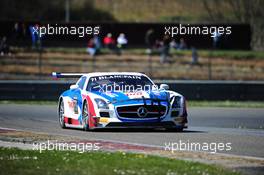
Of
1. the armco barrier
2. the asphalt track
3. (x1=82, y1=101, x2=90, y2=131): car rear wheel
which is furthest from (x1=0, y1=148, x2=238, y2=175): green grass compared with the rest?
the armco barrier

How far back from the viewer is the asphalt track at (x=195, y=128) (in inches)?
586

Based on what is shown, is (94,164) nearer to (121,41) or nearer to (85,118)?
(85,118)

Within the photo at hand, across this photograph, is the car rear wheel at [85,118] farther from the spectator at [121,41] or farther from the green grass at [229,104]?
the spectator at [121,41]

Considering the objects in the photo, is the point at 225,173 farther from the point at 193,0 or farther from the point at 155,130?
the point at 193,0

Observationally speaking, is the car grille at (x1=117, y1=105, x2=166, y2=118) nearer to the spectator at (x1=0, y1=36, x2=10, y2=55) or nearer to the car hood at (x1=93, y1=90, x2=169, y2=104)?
the car hood at (x1=93, y1=90, x2=169, y2=104)

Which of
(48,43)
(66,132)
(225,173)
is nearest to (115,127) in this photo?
(66,132)

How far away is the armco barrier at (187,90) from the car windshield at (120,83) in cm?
1076

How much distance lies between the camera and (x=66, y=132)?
17.0m

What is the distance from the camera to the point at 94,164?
1112 cm

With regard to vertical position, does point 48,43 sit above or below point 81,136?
above

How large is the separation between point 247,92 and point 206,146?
15.6 meters

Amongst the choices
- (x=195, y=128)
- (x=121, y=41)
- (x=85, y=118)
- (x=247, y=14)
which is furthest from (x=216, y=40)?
(x=85, y=118)

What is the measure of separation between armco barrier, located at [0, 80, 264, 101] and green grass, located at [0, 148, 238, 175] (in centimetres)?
1660

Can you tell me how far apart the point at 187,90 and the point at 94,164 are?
59.6ft
